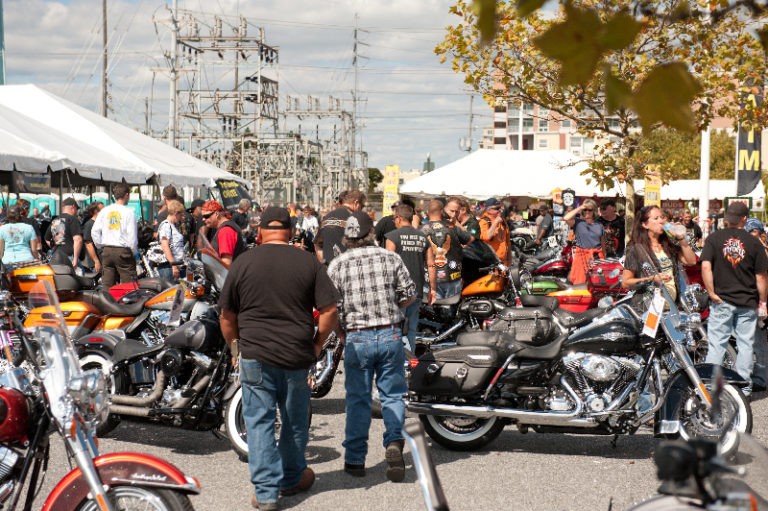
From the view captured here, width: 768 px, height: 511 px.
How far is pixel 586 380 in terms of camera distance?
6336 millimetres

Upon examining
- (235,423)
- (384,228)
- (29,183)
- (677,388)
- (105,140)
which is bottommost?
(235,423)

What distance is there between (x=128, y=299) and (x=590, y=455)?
3.85 m

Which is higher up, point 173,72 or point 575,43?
point 173,72

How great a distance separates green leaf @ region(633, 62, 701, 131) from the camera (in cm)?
212

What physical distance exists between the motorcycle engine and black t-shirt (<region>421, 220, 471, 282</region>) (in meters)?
4.03

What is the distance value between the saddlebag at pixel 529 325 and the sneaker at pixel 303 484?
1.85m

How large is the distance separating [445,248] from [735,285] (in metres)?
3.21

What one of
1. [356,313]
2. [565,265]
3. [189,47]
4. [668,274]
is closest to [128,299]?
[356,313]

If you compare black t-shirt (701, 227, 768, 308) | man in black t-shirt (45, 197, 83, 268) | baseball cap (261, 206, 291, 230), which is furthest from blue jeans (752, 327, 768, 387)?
man in black t-shirt (45, 197, 83, 268)

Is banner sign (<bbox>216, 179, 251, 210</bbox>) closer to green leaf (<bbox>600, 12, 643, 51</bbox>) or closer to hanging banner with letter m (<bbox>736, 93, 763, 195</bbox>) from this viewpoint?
hanging banner with letter m (<bbox>736, 93, 763, 195</bbox>)

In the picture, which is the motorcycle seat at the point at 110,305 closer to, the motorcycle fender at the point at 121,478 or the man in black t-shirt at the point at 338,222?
the man in black t-shirt at the point at 338,222

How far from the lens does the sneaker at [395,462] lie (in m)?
5.92

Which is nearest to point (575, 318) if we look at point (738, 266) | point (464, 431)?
point (464, 431)

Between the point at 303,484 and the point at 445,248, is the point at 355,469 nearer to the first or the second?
the point at 303,484
